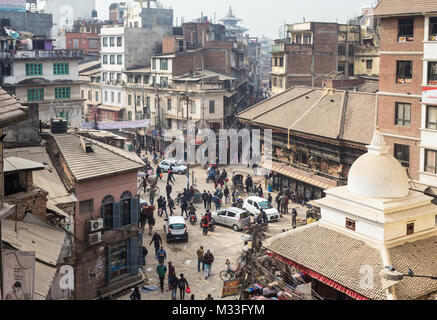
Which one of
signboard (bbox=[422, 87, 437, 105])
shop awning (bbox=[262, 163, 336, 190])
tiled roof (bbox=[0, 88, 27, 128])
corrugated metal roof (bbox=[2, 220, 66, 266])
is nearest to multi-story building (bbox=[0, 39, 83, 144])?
shop awning (bbox=[262, 163, 336, 190])

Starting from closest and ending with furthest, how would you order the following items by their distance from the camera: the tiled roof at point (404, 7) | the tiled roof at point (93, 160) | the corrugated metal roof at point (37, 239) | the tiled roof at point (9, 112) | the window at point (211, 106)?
the tiled roof at point (9, 112), the corrugated metal roof at point (37, 239), the tiled roof at point (93, 160), the tiled roof at point (404, 7), the window at point (211, 106)

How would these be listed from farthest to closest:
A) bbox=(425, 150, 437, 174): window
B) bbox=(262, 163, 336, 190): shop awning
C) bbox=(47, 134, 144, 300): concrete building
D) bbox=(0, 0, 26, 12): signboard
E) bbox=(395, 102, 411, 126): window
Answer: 1. bbox=(0, 0, 26, 12): signboard
2. bbox=(262, 163, 336, 190): shop awning
3. bbox=(395, 102, 411, 126): window
4. bbox=(425, 150, 437, 174): window
5. bbox=(47, 134, 144, 300): concrete building

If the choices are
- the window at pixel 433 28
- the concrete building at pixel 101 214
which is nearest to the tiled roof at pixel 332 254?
the concrete building at pixel 101 214

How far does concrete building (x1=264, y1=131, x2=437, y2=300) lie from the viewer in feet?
65.3

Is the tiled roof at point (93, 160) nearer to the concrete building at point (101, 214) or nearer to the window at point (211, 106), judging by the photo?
the concrete building at point (101, 214)

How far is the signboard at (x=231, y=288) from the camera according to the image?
2062 centimetres

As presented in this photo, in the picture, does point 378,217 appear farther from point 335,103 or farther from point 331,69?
point 331,69

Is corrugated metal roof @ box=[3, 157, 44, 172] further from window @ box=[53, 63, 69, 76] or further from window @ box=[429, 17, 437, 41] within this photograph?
window @ box=[53, 63, 69, 76]

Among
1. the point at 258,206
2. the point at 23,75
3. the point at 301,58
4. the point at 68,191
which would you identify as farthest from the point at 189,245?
the point at 301,58

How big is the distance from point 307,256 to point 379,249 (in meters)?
2.87

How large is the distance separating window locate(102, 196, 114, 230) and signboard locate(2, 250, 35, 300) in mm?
14287

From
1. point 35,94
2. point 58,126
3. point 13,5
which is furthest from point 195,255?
point 13,5

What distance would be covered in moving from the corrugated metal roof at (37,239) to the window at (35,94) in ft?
125

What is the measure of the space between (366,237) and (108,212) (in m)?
13.1
